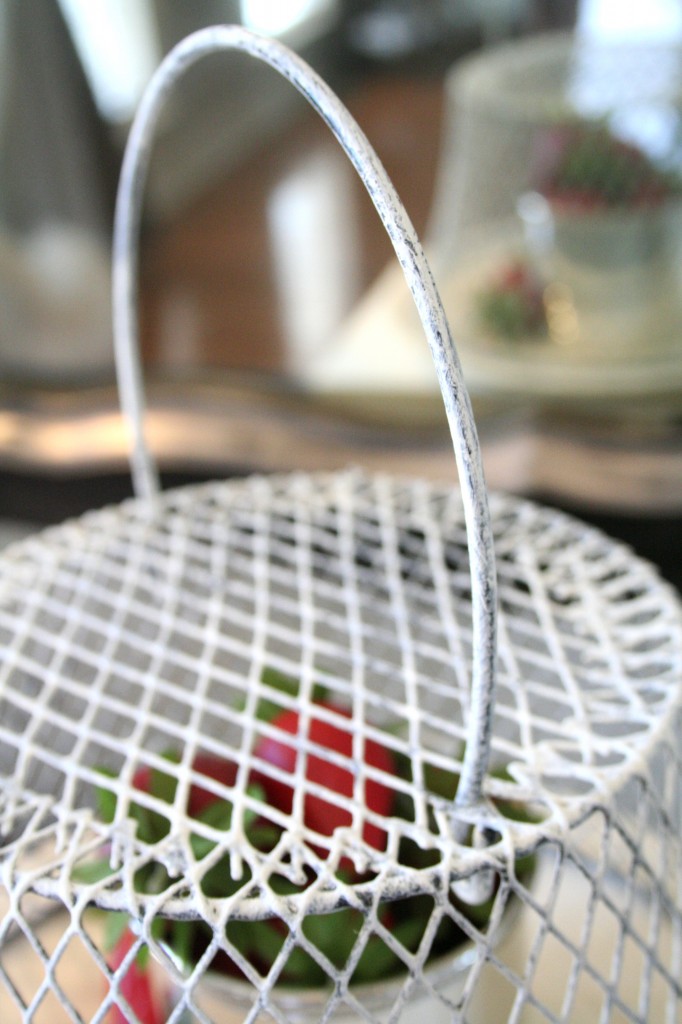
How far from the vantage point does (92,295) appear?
0.98m

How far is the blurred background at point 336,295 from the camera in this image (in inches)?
32.1

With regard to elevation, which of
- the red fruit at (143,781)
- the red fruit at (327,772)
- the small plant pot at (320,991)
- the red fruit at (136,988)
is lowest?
the red fruit at (136,988)

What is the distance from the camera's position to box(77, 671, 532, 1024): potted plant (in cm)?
30

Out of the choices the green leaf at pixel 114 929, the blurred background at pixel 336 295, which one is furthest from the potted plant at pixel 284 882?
the blurred background at pixel 336 295

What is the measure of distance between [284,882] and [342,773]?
0.13 feet

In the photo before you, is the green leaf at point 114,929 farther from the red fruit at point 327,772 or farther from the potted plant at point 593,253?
the potted plant at point 593,253

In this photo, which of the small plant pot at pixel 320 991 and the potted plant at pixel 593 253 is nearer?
the small plant pot at pixel 320 991

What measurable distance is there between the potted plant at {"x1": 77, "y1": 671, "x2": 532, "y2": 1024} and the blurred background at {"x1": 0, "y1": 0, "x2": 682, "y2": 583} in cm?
54

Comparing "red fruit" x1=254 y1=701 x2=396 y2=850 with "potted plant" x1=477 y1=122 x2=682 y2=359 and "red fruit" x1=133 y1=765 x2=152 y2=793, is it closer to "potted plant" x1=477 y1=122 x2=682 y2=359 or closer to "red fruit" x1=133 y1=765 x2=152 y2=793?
"red fruit" x1=133 y1=765 x2=152 y2=793

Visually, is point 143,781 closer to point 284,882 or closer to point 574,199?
point 284,882

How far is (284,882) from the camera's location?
11.6 inches

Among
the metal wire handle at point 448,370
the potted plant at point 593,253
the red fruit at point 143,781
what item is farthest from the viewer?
the potted plant at point 593,253

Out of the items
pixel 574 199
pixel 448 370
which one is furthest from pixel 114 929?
pixel 574 199

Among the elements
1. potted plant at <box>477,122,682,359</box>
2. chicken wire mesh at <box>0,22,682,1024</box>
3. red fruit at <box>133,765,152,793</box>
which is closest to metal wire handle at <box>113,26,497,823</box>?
chicken wire mesh at <box>0,22,682,1024</box>
